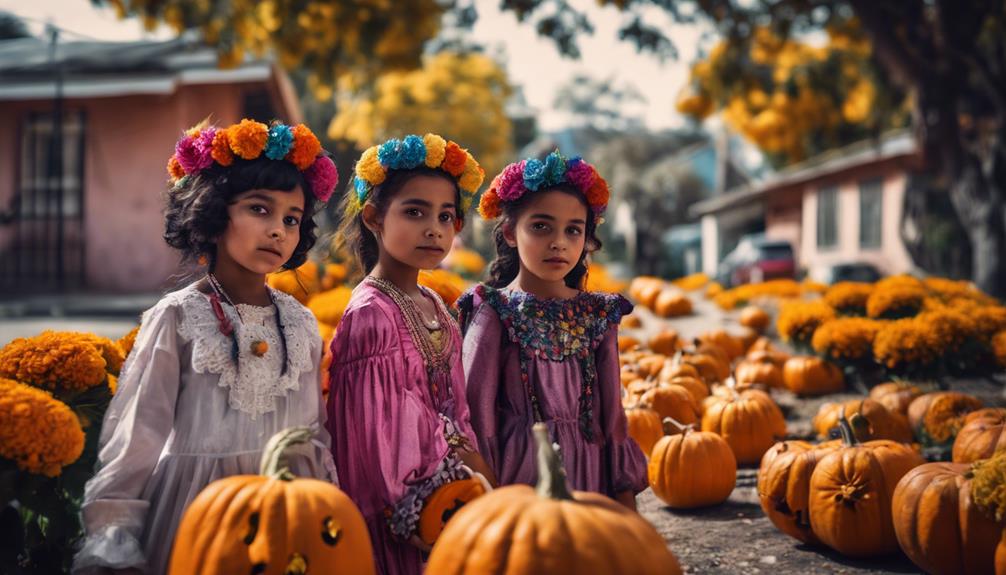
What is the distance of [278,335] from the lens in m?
2.67

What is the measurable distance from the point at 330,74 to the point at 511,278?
770 cm

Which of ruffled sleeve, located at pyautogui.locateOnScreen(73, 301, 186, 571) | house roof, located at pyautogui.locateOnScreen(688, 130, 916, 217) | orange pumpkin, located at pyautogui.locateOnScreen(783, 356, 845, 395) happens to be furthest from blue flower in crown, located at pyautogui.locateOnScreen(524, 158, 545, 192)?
house roof, located at pyautogui.locateOnScreen(688, 130, 916, 217)

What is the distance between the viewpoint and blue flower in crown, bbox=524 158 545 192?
3211mm

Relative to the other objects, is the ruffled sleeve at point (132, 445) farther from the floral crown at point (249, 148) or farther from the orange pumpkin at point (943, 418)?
the orange pumpkin at point (943, 418)

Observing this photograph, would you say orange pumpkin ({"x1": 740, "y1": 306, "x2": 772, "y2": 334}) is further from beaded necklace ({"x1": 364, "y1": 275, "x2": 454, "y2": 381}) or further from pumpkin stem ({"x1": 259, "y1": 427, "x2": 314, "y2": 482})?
pumpkin stem ({"x1": 259, "y1": 427, "x2": 314, "y2": 482})

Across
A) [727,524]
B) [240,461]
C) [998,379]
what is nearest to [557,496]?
[240,461]

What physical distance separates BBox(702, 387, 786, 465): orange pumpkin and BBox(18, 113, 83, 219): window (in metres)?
13.1

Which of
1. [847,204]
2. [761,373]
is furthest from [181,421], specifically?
[847,204]

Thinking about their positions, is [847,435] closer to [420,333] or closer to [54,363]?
[420,333]

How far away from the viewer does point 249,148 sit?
2.63 meters

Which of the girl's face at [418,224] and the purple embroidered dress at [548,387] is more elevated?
the girl's face at [418,224]

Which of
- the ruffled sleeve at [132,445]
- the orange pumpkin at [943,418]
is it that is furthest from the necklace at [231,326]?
the orange pumpkin at [943,418]

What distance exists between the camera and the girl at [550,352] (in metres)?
3.09

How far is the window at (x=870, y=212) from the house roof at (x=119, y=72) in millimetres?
15411
